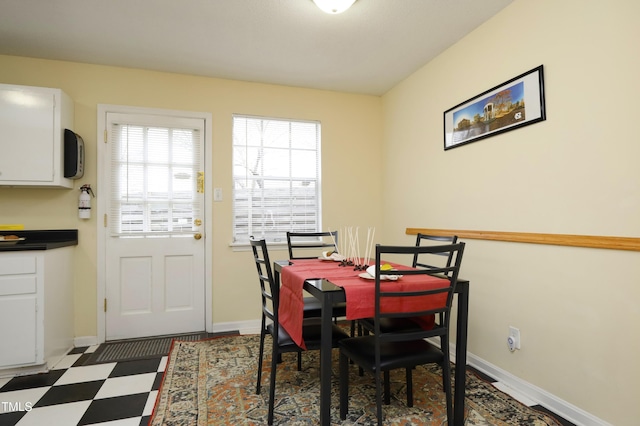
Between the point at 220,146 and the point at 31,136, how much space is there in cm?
150

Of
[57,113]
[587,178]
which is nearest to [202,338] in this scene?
[57,113]

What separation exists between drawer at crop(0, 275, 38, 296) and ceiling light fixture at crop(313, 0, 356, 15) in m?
2.74

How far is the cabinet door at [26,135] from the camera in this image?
2762 millimetres

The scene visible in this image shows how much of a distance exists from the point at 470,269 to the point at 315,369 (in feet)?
4.62

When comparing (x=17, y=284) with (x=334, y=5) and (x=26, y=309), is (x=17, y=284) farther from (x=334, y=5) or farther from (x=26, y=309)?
(x=334, y=5)

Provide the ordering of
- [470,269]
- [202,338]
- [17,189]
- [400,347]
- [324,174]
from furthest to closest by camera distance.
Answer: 1. [324,174]
2. [202,338]
3. [17,189]
4. [470,269]
5. [400,347]

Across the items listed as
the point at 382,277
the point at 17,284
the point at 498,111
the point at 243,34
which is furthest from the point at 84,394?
the point at 498,111

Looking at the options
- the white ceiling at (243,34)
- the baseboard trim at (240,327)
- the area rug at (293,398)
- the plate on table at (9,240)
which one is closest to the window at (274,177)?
the white ceiling at (243,34)

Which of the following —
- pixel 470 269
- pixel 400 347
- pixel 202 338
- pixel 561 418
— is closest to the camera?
pixel 400 347

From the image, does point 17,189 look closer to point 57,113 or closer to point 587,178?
point 57,113

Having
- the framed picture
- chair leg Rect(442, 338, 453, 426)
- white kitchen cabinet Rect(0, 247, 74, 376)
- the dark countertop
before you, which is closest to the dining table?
chair leg Rect(442, 338, 453, 426)

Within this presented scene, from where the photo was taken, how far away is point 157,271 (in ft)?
11.1

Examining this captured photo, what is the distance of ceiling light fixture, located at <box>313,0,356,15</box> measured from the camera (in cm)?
220

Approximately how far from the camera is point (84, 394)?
223cm
